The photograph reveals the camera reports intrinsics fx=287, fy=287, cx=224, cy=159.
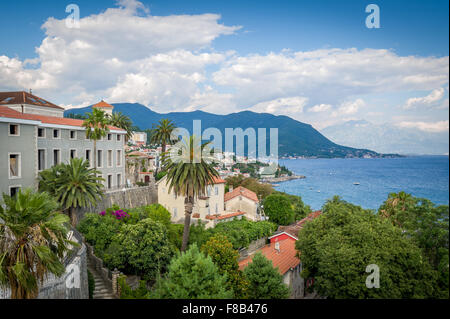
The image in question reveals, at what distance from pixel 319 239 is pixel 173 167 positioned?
41.8ft

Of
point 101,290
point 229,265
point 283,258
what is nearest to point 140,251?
point 101,290

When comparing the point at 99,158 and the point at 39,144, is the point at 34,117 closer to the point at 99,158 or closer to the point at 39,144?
the point at 39,144

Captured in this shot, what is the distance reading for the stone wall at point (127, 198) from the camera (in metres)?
28.1

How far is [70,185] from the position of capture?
22766mm

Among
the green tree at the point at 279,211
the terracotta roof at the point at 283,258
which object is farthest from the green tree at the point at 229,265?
the green tree at the point at 279,211

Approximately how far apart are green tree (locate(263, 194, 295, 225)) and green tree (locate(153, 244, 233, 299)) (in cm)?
3205

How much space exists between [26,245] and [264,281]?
505 inches

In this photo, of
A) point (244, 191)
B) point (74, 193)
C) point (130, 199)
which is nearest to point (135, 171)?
point (130, 199)

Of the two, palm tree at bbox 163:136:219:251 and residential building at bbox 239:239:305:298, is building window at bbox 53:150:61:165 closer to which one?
palm tree at bbox 163:136:219:251

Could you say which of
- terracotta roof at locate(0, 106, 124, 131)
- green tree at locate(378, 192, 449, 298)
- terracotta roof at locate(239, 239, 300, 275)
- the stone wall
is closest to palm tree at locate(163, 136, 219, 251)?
terracotta roof at locate(239, 239, 300, 275)

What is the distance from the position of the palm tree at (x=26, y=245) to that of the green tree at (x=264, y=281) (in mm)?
11205

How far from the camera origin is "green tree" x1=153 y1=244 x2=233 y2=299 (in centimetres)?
1272
